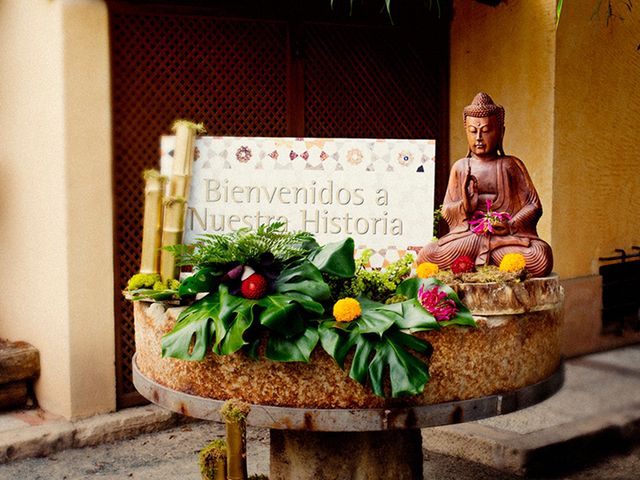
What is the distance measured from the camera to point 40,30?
539 cm

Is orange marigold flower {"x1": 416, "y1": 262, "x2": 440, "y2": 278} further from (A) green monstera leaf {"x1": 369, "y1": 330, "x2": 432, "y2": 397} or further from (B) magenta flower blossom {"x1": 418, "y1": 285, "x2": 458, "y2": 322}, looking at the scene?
(A) green monstera leaf {"x1": 369, "y1": 330, "x2": 432, "y2": 397}

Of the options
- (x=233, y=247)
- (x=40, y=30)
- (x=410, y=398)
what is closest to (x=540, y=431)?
(x=410, y=398)

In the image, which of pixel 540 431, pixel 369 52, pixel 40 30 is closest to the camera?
pixel 540 431

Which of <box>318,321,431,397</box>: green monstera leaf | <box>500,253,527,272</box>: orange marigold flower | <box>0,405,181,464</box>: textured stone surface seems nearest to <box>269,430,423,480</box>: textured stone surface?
<box>318,321,431,397</box>: green monstera leaf

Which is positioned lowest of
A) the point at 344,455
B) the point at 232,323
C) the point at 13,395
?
the point at 13,395

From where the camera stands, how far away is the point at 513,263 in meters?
3.04

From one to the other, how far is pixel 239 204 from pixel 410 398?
107 cm

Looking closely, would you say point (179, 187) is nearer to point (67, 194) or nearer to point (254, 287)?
point (254, 287)

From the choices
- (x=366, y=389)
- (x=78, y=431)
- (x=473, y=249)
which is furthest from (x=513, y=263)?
(x=78, y=431)

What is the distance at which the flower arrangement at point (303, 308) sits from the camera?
8.55 ft

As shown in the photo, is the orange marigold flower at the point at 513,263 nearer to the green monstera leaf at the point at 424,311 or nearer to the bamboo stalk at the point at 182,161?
the green monstera leaf at the point at 424,311

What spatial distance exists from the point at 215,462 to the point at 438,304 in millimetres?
926

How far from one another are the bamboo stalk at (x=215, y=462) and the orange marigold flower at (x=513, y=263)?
1262 mm

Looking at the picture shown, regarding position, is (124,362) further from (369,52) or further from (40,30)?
(369,52)
